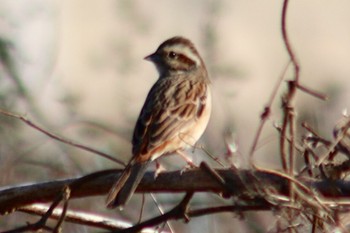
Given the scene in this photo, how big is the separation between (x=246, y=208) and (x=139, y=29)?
4840mm

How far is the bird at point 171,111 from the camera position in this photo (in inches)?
209

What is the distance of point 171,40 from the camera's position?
6734mm

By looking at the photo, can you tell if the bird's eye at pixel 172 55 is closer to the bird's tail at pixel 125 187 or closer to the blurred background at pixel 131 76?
the blurred background at pixel 131 76

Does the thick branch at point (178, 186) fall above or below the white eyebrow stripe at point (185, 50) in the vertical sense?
below

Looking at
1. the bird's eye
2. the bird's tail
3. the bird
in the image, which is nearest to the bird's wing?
the bird

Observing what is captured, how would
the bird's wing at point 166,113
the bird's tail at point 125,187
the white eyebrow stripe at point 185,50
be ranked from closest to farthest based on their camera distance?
the bird's tail at point 125,187
the bird's wing at point 166,113
the white eyebrow stripe at point 185,50

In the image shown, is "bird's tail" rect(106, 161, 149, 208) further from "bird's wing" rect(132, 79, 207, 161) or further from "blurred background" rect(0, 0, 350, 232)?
"bird's wing" rect(132, 79, 207, 161)

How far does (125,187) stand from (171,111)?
165 cm

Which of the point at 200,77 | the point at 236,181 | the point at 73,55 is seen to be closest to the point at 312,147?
the point at 236,181

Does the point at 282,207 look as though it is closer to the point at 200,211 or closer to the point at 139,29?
the point at 200,211

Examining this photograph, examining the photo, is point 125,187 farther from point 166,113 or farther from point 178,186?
point 166,113

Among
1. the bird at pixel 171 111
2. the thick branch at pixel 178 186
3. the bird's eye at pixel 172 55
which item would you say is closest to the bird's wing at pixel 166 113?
the bird at pixel 171 111

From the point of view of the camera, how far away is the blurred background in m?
6.53

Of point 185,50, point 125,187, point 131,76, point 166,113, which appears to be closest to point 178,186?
point 125,187
